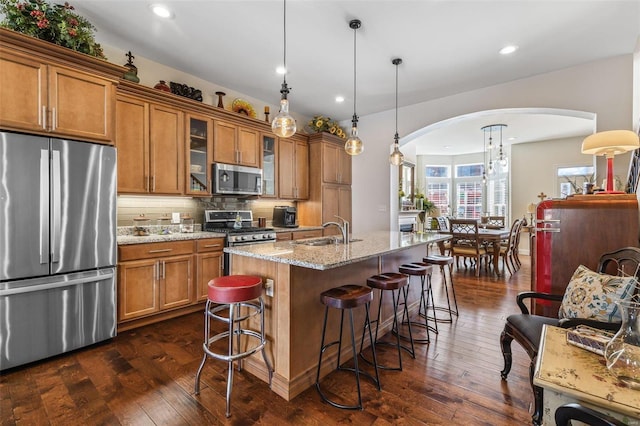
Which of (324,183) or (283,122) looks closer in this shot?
(283,122)

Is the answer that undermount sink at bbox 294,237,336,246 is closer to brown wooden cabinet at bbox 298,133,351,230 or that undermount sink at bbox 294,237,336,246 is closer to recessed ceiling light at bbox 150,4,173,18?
brown wooden cabinet at bbox 298,133,351,230

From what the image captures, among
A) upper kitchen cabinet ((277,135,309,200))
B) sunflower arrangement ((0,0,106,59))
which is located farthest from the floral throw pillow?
sunflower arrangement ((0,0,106,59))

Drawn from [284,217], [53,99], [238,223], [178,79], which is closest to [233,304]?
[53,99]

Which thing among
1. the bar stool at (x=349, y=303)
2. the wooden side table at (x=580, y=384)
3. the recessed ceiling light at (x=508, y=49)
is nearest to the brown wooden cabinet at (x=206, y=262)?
the bar stool at (x=349, y=303)

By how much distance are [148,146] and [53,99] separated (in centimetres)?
97

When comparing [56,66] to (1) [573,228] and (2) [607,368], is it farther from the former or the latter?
(1) [573,228]

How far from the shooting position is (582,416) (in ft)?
2.61

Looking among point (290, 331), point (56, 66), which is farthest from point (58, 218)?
point (290, 331)

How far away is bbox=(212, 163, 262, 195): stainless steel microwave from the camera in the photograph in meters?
3.96

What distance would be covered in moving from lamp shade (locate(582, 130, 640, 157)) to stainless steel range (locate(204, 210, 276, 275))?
3.60 metres

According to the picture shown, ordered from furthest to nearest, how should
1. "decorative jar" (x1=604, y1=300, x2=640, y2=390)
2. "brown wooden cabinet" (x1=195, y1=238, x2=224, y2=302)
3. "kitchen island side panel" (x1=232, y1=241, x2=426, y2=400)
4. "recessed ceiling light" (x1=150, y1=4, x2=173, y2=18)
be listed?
"brown wooden cabinet" (x1=195, y1=238, x2=224, y2=302) < "recessed ceiling light" (x1=150, y1=4, x2=173, y2=18) < "kitchen island side panel" (x1=232, y1=241, x2=426, y2=400) < "decorative jar" (x1=604, y1=300, x2=640, y2=390)

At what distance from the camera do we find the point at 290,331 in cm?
195

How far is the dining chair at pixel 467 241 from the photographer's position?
5156 millimetres

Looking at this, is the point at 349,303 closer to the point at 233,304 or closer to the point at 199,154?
the point at 233,304
